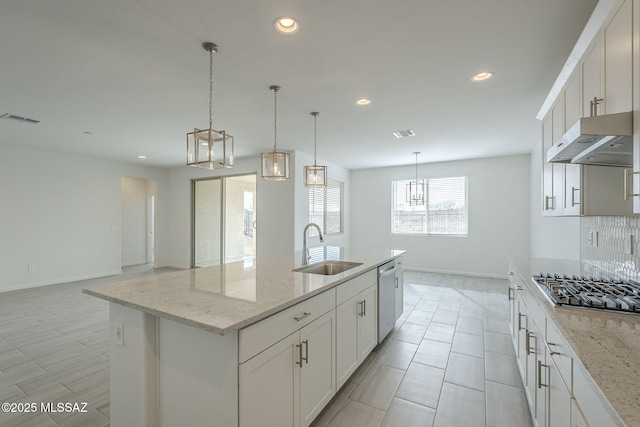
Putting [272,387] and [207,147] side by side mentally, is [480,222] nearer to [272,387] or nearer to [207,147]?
[207,147]

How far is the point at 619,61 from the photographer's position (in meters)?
1.29

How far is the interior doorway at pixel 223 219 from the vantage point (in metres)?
6.89

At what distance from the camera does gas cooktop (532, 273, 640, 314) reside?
1.35m

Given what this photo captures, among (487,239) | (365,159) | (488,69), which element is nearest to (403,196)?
(365,159)

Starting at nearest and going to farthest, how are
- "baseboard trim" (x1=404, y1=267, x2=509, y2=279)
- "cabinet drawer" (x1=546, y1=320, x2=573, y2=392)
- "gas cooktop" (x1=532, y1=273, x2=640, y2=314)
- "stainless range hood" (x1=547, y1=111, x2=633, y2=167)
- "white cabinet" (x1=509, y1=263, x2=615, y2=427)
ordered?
"white cabinet" (x1=509, y1=263, x2=615, y2=427) → "cabinet drawer" (x1=546, y1=320, x2=573, y2=392) → "stainless range hood" (x1=547, y1=111, x2=633, y2=167) → "gas cooktop" (x1=532, y1=273, x2=640, y2=314) → "baseboard trim" (x1=404, y1=267, x2=509, y2=279)

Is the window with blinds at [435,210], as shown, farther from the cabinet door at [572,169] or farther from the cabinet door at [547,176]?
the cabinet door at [572,169]

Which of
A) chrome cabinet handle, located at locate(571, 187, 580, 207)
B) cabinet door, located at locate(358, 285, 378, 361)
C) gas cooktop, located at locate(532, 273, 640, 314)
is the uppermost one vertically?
chrome cabinet handle, located at locate(571, 187, 580, 207)

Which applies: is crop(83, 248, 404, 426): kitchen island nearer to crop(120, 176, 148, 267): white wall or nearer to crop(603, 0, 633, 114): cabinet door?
crop(603, 0, 633, 114): cabinet door

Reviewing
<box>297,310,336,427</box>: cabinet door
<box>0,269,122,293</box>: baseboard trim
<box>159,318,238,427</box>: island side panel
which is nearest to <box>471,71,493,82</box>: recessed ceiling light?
<box>297,310,336,427</box>: cabinet door

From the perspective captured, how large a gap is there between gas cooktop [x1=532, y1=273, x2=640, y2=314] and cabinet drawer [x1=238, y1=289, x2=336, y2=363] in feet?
4.10

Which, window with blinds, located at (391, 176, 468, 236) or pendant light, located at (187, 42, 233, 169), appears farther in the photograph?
window with blinds, located at (391, 176, 468, 236)

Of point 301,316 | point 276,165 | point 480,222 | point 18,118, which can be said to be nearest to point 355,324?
point 301,316

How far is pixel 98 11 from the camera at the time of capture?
1.83 metres

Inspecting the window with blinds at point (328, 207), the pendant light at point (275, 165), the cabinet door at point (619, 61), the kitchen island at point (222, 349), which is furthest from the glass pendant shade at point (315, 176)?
the window with blinds at point (328, 207)
